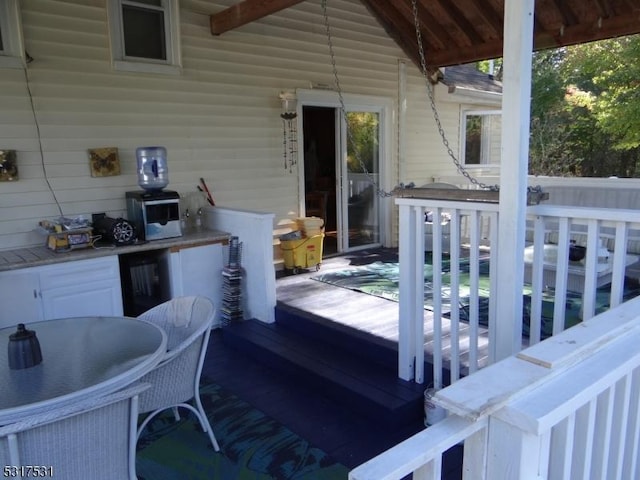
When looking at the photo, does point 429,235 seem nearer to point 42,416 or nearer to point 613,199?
point 613,199

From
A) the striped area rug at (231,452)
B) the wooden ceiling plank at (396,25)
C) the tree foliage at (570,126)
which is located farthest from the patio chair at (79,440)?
the tree foliage at (570,126)

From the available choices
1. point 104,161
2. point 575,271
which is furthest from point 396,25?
point 104,161

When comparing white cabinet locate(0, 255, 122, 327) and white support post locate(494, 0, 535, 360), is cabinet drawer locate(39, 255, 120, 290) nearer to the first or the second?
white cabinet locate(0, 255, 122, 327)

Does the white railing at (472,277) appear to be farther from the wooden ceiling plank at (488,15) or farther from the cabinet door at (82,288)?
the wooden ceiling plank at (488,15)

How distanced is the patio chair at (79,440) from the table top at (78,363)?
0.18 meters

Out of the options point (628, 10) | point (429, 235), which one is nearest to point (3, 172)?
point (429, 235)

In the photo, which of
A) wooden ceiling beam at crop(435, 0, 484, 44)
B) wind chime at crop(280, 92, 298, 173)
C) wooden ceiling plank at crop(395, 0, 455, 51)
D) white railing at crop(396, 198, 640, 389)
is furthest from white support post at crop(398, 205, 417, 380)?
wooden ceiling plank at crop(395, 0, 455, 51)

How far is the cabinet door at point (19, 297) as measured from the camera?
3457 mm

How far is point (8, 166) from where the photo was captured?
3.96 metres

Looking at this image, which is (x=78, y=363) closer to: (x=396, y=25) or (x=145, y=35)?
(x=145, y=35)

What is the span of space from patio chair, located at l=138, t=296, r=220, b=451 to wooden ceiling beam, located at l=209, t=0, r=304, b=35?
2.84 meters

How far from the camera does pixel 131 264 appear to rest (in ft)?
14.1

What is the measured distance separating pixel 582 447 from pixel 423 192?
177 cm

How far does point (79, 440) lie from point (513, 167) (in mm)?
2009
